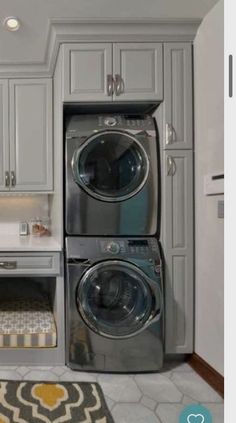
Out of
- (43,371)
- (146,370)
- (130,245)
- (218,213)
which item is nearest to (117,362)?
(146,370)

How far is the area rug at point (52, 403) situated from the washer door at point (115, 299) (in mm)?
380

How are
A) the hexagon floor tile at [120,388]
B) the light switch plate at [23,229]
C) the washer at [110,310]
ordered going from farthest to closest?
the light switch plate at [23,229]
the washer at [110,310]
the hexagon floor tile at [120,388]

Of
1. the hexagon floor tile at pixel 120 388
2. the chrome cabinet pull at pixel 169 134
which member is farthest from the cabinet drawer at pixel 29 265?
the chrome cabinet pull at pixel 169 134

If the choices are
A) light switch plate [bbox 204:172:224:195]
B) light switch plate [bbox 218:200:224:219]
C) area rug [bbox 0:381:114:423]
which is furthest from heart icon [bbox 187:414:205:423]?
light switch plate [bbox 204:172:224:195]

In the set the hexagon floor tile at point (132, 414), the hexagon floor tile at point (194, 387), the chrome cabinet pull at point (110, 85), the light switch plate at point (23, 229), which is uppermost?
the chrome cabinet pull at point (110, 85)

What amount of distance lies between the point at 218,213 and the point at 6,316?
5.68 feet

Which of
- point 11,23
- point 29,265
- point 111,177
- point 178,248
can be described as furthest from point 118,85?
point 29,265

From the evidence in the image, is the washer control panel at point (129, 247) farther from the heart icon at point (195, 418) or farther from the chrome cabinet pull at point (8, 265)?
the heart icon at point (195, 418)

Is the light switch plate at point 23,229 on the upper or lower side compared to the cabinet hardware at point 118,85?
lower

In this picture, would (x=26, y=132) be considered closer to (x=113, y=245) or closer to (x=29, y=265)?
(x=29, y=265)

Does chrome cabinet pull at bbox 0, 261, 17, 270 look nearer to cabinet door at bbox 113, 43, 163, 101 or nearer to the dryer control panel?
the dryer control panel

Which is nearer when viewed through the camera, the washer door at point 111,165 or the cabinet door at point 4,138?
the washer door at point 111,165

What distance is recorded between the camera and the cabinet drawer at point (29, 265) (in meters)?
2.15
